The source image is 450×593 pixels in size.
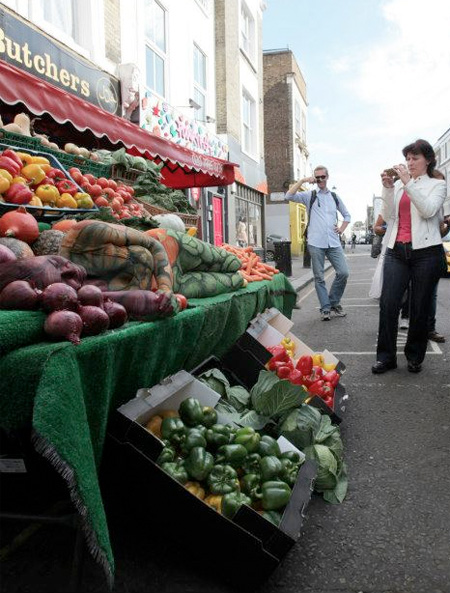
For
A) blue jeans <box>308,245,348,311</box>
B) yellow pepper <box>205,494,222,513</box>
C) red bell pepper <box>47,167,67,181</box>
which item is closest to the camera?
yellow pepper <box>205,494,222,513</box>

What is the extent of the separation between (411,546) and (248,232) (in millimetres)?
19212

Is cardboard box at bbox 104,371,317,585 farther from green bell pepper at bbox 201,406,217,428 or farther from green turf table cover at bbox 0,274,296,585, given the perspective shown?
green bell pepper at bbox 201,406,217,428

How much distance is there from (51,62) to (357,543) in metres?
7.76

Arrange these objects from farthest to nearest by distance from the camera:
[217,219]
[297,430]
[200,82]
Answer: [217,219]
[200,82]
[297,430]

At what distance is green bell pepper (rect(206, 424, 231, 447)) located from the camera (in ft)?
7.88

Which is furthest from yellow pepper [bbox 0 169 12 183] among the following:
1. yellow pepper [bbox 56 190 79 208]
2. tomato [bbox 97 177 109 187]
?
tomato [bbox 97 177 109 187]

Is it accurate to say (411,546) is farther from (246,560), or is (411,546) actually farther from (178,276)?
(178,276)

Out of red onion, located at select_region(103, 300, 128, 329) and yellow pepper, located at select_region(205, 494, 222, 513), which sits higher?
red onion, located at select_region(103, 300, 128, 329)

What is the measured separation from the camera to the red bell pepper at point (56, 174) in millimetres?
3909

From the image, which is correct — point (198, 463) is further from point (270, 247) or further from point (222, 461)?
point (270, 247)

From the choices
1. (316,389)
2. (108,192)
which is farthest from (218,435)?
(108,192)

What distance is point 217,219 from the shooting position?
16.7 metres

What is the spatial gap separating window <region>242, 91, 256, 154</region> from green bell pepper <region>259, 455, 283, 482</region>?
1861 centimetres

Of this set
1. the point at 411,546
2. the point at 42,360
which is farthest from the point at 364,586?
the point at 42,360
